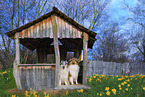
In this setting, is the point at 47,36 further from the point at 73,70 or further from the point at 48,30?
the point at 73,70

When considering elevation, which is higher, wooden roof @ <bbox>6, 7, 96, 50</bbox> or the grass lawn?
wooden roof @ <bbox>6, 7, 96, 50</bbox>

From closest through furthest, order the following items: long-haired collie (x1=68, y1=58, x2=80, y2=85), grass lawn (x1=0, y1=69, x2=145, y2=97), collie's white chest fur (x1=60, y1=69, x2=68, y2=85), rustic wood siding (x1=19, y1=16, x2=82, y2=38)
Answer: grass lawn (x1=0, y1=69, x2=145, y2=97), rustic wood siding (x1=19, y1=16, x2=82, y2=38), collie's white chest fur (x1=60, y1=69, x2=68, y2=85), long-haired collie (x1=68, y1=58, x2=80, y2=85)

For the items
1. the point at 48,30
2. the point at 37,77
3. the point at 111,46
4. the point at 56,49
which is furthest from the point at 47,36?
the point at 111,46

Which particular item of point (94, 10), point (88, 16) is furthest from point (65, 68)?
point (94, 10)

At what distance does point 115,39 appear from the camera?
79.1 feet

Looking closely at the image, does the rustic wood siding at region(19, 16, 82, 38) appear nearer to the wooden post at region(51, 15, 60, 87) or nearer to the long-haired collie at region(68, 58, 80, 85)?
the wooden post at region(51, 15, 60, 87)

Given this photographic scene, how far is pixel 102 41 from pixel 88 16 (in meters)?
6.33

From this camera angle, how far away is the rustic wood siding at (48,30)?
7.21 meters

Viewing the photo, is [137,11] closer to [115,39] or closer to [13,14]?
[115,39]

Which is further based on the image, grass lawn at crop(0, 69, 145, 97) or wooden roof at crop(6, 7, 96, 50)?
wooden roof at crop(6, 7, 96, 50)

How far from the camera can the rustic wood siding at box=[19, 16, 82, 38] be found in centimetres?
721

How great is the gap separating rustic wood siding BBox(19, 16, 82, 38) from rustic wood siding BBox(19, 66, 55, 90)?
1783 millimetres

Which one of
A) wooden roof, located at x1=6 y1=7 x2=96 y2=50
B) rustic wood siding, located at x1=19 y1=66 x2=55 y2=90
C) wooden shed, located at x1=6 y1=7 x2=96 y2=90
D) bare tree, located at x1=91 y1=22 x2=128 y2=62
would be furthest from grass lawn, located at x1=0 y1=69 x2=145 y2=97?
bare tree, located at x1=91 y1=22 x2=128 y2=62

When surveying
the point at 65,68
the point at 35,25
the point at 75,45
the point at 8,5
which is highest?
the point at 8,5
